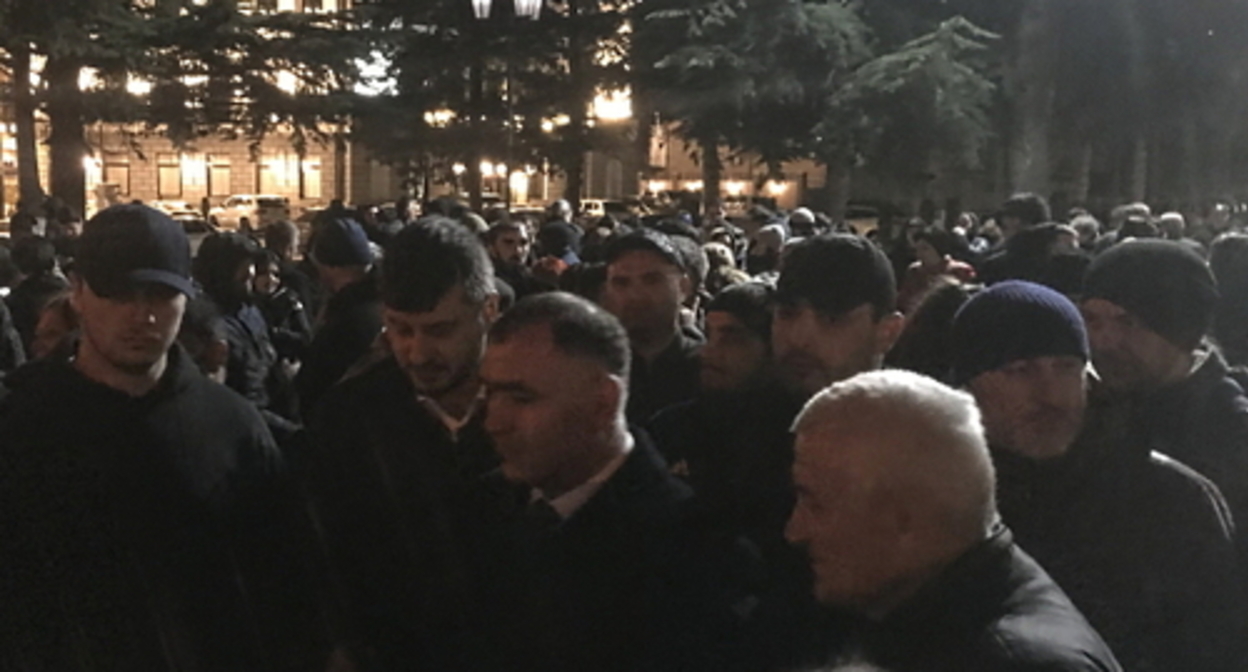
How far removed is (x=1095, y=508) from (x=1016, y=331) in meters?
0.46

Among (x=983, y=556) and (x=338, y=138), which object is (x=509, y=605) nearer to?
(x=983, y=556)

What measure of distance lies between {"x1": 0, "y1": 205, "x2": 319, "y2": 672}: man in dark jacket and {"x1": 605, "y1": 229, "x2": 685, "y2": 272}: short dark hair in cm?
236

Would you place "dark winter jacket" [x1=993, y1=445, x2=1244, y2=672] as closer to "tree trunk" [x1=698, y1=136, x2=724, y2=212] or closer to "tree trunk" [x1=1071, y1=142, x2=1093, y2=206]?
"tree trunk" [x1=698, y1=136, x2=724, y2=212]

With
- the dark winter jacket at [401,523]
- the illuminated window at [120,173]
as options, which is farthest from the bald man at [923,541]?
the illuminated window at [120,173]

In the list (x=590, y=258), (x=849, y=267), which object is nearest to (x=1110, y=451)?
(x=849, y=267)

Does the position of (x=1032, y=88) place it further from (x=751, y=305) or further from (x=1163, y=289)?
(x=1163, y=289)

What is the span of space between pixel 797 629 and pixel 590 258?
24.4ft

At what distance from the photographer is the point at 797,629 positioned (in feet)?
8.83

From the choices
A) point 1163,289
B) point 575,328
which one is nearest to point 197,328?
point 575,328

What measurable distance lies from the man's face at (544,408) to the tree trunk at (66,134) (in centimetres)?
2462

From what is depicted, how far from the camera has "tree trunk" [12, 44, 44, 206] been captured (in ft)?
82.6

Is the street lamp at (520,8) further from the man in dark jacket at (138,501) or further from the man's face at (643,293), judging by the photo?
the man in dark jacket at (138,501)

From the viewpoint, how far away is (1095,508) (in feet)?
10.6

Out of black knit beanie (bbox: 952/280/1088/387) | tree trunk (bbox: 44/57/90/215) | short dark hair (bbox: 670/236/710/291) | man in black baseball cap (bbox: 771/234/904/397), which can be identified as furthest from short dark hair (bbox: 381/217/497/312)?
tree trunk (bbox: 44/57/90/215)
